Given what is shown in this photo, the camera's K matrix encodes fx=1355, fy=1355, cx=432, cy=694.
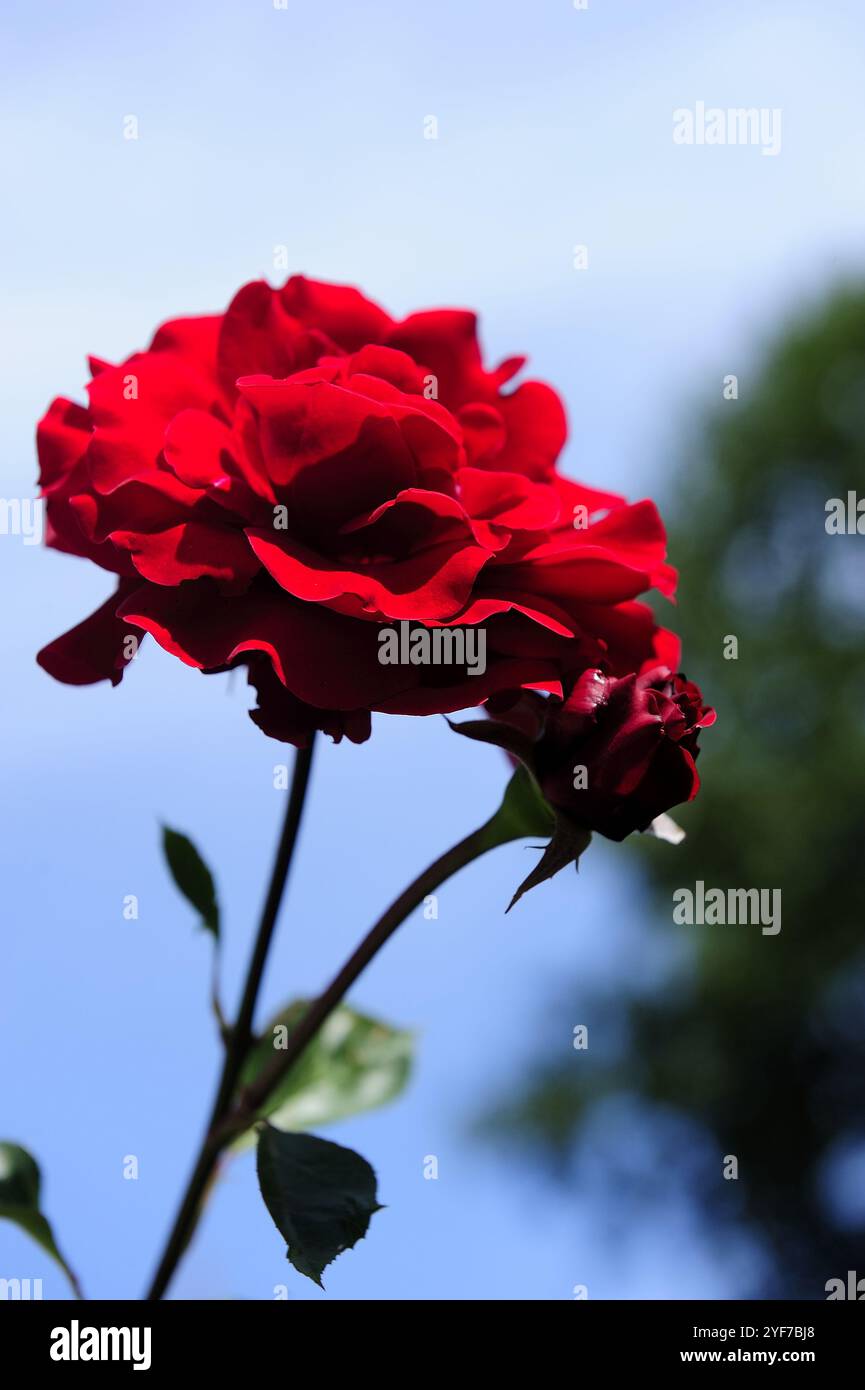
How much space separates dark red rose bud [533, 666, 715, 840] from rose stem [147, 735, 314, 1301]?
0.09 m

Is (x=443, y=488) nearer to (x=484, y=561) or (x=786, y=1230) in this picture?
(x=484, y=561)

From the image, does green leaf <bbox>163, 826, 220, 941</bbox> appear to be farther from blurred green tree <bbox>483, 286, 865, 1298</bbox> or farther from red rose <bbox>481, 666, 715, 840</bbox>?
blurred green tree <bbox>483, 286, 865, 1298</bbox>

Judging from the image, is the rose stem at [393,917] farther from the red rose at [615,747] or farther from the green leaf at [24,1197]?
the green leaf at [24,1197]

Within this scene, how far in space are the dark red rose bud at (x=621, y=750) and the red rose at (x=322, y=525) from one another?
17 mm

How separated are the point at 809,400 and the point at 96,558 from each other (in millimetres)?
7187

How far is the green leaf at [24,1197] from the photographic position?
1.81 ft

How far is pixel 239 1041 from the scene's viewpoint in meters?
0.52

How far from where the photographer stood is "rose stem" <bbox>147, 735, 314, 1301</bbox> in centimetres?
50

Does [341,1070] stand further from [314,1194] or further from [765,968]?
[765,968]

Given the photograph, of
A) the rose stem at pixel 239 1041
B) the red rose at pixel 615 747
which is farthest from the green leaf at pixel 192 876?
the red rose at pixel 615 747

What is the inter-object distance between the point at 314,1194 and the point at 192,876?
15 centimetres
